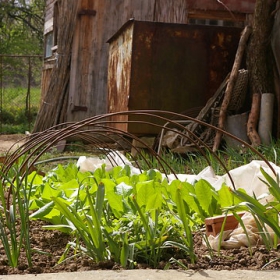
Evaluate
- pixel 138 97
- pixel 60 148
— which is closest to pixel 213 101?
pixel 138 97

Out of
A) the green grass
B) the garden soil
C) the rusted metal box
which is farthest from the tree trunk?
the green grass

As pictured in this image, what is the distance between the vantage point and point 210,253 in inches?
92.0

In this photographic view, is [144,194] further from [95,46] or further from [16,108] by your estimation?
[16,108]

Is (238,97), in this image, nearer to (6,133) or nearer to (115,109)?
(115,109)

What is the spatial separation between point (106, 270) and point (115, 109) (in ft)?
20.4

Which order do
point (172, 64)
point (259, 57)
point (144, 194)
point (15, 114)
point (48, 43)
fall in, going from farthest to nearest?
point (15, 114) < point (48, 43) < point (172, 64) < point (259, 57) < point (144, 194)

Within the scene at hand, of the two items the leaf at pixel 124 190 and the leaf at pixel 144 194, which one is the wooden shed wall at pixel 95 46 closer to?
the leaf at pixel 124 190

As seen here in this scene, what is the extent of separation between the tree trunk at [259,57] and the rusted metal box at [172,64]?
71 centimetres

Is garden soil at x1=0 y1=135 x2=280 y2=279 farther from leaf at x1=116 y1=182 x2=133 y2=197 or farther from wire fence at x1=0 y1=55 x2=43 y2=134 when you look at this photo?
wire fence at x1=0 y1=55 x2=43 y2=134

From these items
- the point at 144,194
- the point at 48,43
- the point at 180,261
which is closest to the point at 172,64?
the point at 144,194

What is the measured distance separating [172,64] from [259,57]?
1.16m

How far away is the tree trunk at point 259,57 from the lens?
6.62m

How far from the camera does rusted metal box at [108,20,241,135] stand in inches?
286

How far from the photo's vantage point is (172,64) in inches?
292
